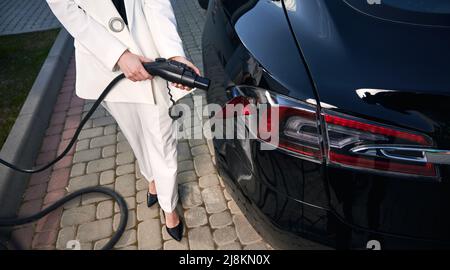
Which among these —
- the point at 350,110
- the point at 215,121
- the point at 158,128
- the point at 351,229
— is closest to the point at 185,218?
the point at 158,128

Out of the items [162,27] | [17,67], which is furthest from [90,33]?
[17,67]

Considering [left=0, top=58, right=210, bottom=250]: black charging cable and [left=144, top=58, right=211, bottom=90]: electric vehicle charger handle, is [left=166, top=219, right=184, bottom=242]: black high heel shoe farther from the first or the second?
[left=144, top=58, right=211, bottom=90]: electric vehicle charger handle

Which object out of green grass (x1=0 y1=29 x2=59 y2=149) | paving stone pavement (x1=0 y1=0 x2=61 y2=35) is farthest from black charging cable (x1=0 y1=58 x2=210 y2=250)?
paving stone pavement (x1=0 y1=0 x2=61 y2=35)

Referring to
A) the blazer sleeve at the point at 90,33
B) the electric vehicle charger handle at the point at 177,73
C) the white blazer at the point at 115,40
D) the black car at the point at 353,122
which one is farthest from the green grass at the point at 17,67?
the black car at the point at 353,122

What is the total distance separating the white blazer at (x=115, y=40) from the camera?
152cm

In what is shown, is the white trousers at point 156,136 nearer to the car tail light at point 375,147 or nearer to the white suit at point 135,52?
the white suit at point 135,52

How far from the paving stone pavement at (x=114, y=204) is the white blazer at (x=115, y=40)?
3.16ft

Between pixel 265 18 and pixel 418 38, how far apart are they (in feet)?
2.11

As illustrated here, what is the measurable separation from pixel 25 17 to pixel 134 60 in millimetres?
6177

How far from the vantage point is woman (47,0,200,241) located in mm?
1524

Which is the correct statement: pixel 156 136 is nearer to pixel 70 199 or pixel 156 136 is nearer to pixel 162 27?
pixel 162 27

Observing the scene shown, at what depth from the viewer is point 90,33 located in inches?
60.0

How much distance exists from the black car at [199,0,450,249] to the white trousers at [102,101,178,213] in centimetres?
53

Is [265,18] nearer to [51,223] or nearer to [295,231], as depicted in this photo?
[295,231]
